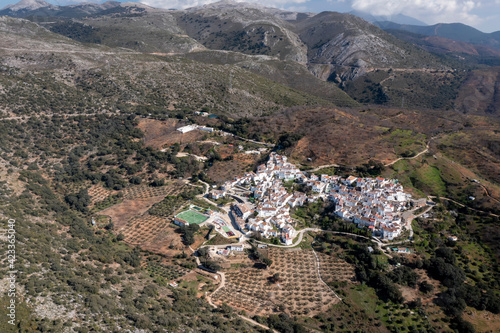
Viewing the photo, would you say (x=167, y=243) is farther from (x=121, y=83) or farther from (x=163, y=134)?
(x=121, y=83)

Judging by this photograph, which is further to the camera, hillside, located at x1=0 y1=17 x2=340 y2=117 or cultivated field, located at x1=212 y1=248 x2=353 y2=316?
hillside, located at x1=0 y1=17 x2=340 y2=117

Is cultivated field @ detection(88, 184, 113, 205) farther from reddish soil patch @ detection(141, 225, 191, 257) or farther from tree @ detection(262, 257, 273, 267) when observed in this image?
tree @ detection(262, 257, 273, 267)

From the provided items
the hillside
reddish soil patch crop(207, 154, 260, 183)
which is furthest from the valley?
the hillside

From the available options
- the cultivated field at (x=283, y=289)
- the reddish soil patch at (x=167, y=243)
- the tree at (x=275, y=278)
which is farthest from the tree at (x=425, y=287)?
the reddish soil patch at (x=167, y=243)

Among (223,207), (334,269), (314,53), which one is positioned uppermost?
(314,53)

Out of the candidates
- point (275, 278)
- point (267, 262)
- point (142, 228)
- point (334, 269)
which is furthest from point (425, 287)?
point (142, 228)

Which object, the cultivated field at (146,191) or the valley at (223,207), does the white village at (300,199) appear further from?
the cultivated field at (146,191)

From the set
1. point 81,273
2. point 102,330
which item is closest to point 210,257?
point 81,273
